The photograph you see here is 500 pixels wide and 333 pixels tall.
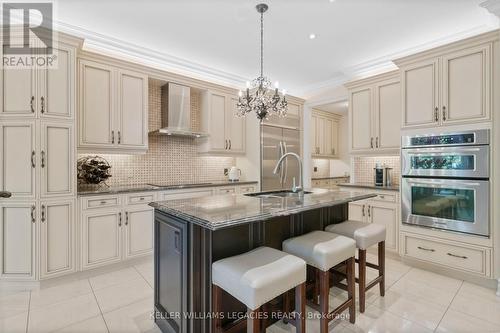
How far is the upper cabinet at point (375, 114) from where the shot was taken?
3633 mm

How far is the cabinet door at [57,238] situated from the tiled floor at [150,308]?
20cm

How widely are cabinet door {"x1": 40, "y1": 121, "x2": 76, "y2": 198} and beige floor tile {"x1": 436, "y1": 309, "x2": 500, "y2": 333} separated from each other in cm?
361

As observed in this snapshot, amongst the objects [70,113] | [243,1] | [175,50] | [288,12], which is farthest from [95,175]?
[288,12]

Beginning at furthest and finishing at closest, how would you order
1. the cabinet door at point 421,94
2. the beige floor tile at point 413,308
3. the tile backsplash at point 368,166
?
the tile backsplash at point 368,166, the cabinet door at point 421,94, the beige floor tile at point 413,308

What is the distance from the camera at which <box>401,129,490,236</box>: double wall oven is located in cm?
264

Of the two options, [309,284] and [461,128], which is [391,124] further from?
[309,284]

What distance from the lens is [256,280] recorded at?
1351 mm

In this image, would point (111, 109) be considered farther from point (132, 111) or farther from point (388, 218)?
point (388, 218)

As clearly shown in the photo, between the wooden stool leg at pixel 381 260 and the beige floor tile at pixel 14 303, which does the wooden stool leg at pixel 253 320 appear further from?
the beige floor tile at pixel 14 303

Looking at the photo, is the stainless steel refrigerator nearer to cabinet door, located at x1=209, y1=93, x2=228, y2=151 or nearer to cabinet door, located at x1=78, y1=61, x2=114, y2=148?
cabinet door, located at x1=209, y1=93, x2=228, y2=151

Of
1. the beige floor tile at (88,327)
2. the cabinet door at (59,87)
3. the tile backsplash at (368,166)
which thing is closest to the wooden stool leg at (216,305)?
the beige floor tile at (88,327)

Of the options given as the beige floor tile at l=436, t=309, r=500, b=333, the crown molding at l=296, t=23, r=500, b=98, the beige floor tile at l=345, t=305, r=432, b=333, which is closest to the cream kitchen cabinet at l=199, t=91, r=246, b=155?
the crown molding at l=296, t=23, r=500, b=98

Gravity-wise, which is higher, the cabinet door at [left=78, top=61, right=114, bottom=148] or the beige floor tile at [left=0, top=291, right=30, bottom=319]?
the cabinet door at [left=78, top=61, right=114, bottom=148]

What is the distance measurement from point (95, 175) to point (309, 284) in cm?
277
